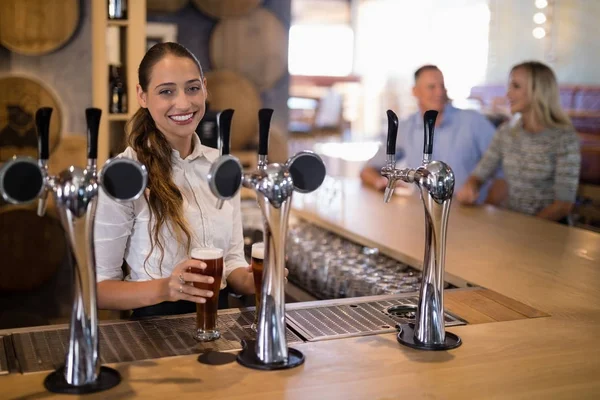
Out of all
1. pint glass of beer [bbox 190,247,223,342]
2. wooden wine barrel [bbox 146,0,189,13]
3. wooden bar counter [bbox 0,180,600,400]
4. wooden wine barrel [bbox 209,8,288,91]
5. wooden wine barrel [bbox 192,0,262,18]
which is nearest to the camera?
wooden bar counter [bbox 0,180,600,400]

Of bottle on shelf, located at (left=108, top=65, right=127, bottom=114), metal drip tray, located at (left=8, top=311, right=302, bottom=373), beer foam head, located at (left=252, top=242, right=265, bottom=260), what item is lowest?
metal drip tray, located at (left=8, top=311, right=302, bottom=373)

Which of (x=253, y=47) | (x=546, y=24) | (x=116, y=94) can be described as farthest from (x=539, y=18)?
(x=116, y=94)

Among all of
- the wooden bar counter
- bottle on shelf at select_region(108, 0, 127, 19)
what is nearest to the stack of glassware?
the wooden bar counter

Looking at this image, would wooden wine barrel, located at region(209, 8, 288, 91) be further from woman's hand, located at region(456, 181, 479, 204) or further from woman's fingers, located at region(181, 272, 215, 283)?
woman's fingers, located at region(181, 272, 215, 283)

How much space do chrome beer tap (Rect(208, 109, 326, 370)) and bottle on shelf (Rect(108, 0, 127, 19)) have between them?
11.1 ft

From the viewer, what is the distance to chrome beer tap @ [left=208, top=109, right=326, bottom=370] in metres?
1.53

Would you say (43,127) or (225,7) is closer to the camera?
(43,127)

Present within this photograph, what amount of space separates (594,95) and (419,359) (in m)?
5.85

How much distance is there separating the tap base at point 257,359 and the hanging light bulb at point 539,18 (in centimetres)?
640

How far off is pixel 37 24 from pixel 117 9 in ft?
1.91

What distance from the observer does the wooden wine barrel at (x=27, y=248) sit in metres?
4.21

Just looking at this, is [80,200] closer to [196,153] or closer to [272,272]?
[272,272]

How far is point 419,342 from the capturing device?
173cm

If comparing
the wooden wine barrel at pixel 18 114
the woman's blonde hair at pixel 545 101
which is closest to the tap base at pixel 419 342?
the woman's blonde hair at pixel 545 101
